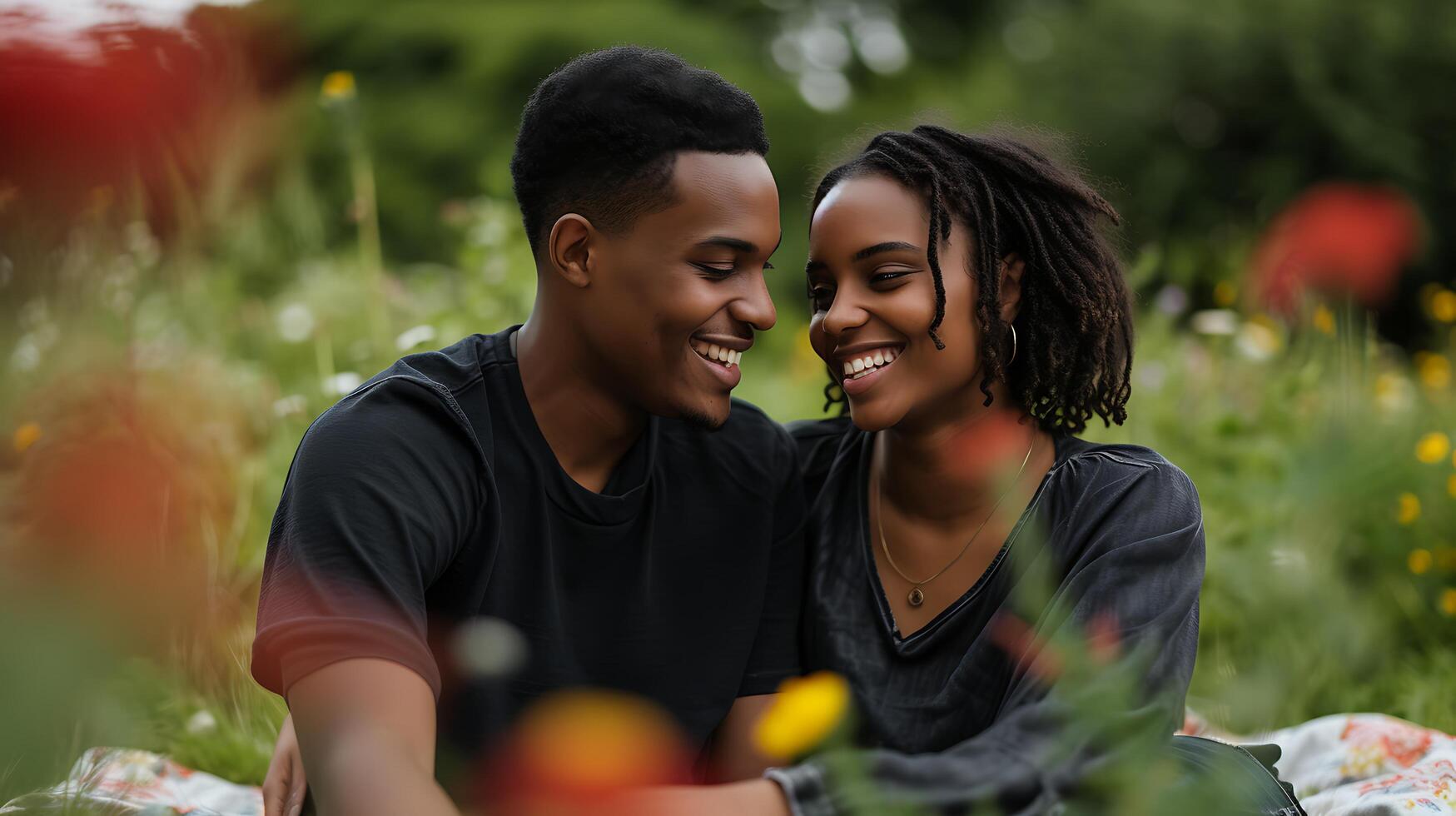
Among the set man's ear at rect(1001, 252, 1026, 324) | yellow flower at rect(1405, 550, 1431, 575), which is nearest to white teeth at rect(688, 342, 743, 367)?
man's ear at rect(1001, 252, 1026, 324)

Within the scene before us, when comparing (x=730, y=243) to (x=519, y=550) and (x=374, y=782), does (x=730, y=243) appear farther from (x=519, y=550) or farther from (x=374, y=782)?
(x=374, y=782)

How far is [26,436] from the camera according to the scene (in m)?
1.42

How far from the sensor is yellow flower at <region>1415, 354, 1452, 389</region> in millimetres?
4457

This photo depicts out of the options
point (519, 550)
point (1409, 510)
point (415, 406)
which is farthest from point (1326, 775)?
point (415, 406)

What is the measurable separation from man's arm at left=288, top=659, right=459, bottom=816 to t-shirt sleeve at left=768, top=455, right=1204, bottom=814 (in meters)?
0.46

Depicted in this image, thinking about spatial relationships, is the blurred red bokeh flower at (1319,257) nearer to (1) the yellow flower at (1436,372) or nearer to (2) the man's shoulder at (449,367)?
(1) the yellow flower at (1436,372)

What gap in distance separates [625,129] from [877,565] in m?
0.88

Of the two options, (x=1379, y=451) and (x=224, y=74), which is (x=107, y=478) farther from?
(x=1379, y=451)

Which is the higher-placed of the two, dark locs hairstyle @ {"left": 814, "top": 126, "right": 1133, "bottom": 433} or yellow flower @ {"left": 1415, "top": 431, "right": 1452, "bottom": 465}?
dark locs hairstyle @ {"left": 814, "top": 126, "right": 1133, "bottom": 433}

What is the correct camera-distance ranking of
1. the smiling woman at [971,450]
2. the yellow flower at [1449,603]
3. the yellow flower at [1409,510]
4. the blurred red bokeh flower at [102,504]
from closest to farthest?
Answer: the blurred red bokeh flower at [102,504]
the smiling woman at [971,450]
the yellow flower at [1449,603]
the yellow flower at [1409,510]

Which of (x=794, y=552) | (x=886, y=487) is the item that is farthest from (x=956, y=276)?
(x=794, y=552)

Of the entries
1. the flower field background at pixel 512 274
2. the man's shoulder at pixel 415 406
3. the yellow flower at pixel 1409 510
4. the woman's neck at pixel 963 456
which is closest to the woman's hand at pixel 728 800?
the flower field background at pixel 512 274

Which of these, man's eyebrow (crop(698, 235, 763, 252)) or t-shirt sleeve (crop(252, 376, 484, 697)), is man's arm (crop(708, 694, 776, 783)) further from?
man's eyebrow (crop(698, 235, 763, 252))

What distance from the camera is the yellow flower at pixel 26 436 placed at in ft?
3.98
